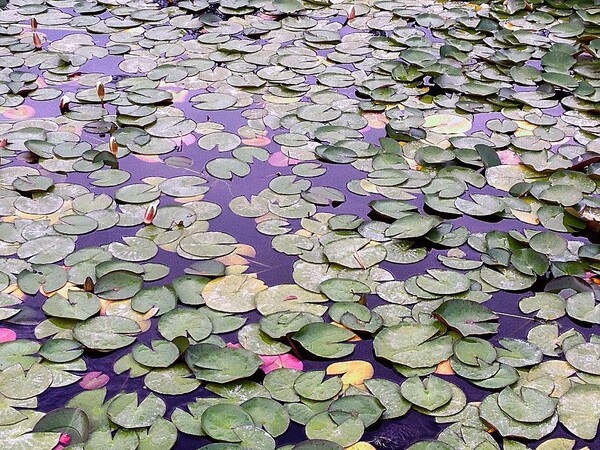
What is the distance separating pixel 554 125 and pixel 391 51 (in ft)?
3.03

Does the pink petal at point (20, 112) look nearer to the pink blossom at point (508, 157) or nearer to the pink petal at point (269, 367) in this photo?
the pink petal at point (269, 367)

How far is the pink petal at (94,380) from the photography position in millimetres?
1794

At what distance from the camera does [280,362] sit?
1.87 metres

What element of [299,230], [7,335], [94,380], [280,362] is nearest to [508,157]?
[299,230]

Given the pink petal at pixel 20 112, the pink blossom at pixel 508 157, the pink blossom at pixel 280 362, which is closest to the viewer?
the pink blossom at pixel 280 362

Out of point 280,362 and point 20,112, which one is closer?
point 280,362

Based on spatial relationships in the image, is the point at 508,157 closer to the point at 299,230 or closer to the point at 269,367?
the point at 299,230

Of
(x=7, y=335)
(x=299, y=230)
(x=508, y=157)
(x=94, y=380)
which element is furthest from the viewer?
(x=508, y=157)

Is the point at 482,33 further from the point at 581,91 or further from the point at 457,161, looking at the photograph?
the point at 457,161

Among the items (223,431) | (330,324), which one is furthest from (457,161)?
(223,431)

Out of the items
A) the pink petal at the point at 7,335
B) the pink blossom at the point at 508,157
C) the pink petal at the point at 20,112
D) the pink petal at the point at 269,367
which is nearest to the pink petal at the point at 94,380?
the pink petal at the point at 7,335

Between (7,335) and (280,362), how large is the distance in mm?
709

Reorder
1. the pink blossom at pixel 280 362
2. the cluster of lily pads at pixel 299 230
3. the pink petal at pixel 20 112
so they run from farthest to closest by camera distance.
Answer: the pink petal at pixel 20 112, the pink blossom at pixel 280 362, the cluster of lily pads at pixel 299 230

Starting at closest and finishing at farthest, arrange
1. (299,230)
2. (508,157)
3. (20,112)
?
(299,230) < (508,157) < (20,112)
